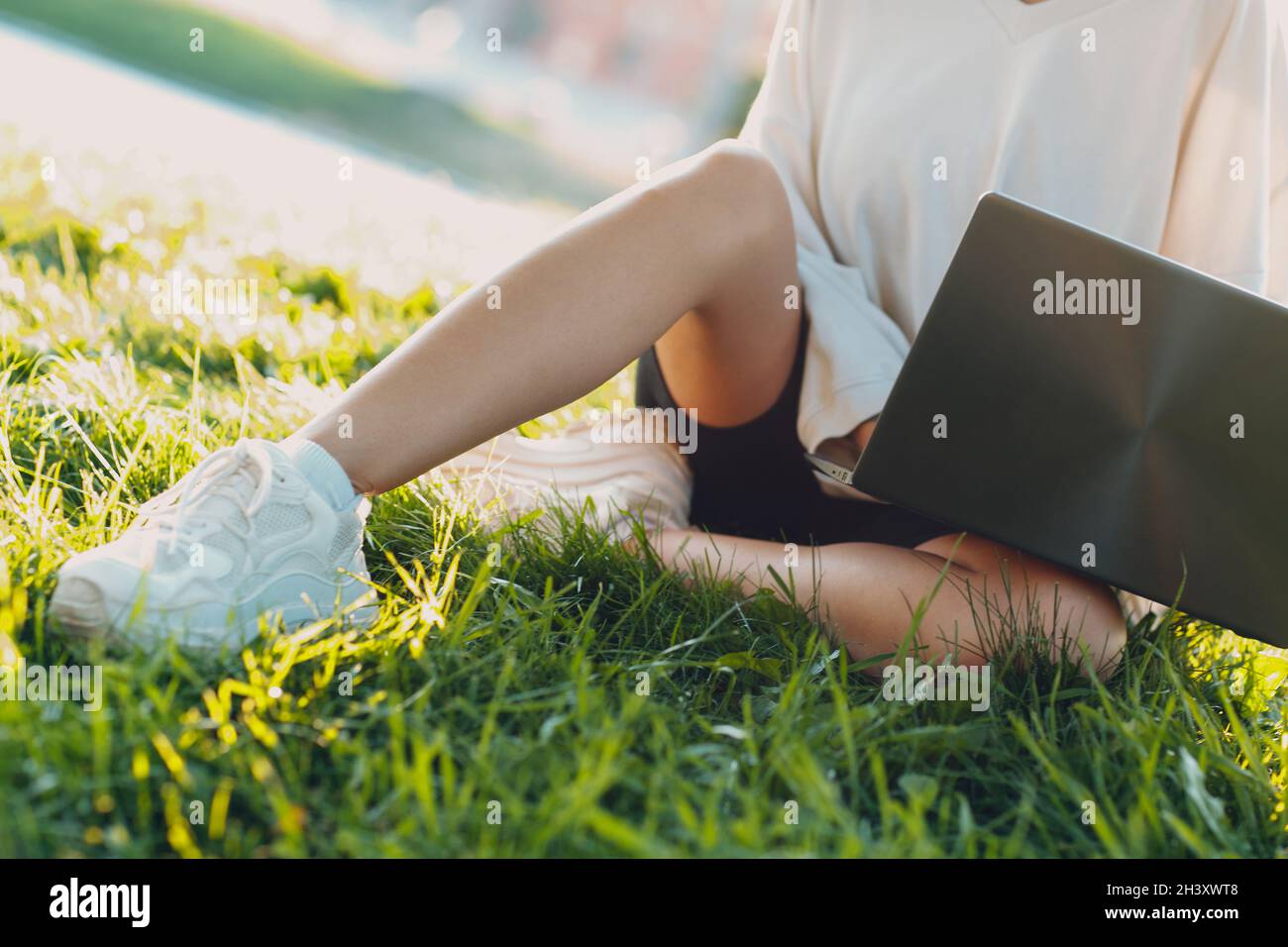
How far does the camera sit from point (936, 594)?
1447 mm

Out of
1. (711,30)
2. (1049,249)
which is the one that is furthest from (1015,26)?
(711,30)

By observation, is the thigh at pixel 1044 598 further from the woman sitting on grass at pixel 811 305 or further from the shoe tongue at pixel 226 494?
the shoe tongue at pixel 226 494

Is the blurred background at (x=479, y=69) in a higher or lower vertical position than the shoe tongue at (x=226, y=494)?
higher

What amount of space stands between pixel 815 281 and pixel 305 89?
11.4 metres

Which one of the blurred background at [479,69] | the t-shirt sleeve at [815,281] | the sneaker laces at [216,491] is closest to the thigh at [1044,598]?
the t-shirt sleeve at [815,281]

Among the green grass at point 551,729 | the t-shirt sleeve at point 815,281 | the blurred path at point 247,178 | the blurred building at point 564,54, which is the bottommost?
the green grass at point 551,729

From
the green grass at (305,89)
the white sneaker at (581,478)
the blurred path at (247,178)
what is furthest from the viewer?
the green grass at (305,89)

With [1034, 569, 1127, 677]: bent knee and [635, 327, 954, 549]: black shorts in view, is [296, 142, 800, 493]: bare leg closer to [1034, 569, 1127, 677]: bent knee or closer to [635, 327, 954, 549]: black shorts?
[635, 327, 954, 549]: black shorts

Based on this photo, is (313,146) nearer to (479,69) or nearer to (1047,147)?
(1047,147)

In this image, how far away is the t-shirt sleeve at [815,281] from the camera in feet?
4.96

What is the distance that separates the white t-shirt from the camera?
160 cm

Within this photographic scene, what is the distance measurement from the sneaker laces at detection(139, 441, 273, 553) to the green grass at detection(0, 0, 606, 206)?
29.3ft
